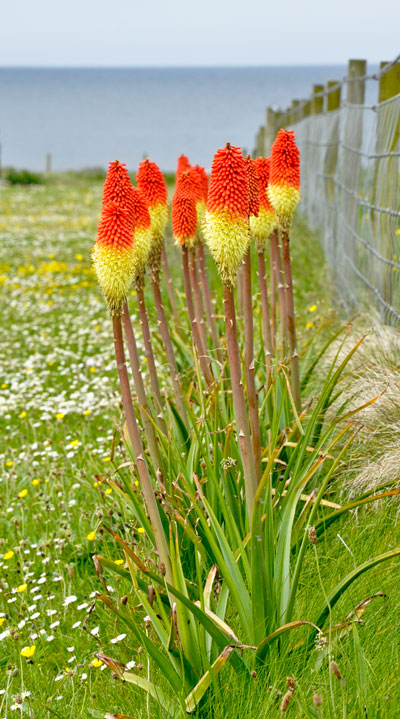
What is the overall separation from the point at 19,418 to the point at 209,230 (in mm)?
4336

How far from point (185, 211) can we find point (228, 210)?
1128 millimetres

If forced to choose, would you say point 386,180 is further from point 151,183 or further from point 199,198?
point 151,183

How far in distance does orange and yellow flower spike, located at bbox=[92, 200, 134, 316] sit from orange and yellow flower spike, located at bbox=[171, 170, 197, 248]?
0.95m

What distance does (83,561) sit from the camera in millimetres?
3992

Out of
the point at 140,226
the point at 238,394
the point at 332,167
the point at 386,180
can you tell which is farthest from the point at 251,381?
the point at 332,167

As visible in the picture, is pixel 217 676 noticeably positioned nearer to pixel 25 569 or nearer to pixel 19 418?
pixel 25 569

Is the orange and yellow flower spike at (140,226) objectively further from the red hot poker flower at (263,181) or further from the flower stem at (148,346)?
the red hot poker flower at (263,181)

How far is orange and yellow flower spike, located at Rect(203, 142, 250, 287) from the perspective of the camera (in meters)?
2.27

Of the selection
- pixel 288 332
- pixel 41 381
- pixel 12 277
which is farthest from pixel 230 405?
pixel 12 277

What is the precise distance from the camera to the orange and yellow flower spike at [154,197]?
3.23 metres

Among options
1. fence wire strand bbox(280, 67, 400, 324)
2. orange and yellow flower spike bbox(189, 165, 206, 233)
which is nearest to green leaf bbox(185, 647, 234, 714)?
orange and yellow flower spike bbox(189, 165, 206, 233)

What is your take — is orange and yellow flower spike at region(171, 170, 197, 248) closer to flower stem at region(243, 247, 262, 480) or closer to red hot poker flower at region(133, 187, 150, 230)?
red hot poker flower at region(133, 187, 150, 230)

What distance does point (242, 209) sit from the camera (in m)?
2.30

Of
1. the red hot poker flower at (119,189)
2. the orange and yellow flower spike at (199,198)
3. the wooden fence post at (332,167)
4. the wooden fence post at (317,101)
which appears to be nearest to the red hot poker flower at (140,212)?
the red hot poker flower at (119,189)
